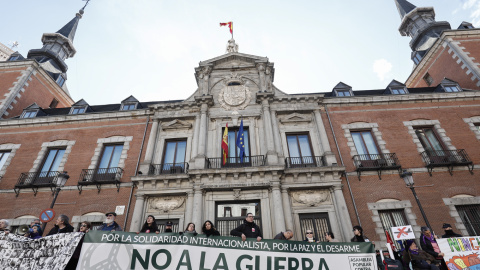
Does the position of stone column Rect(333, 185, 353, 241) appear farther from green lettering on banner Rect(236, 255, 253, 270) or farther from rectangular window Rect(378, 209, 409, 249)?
green lettering on banner Rect(236, 255, 253, 270)

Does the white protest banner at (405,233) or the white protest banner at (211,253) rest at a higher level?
the white protest banner at (405,233)

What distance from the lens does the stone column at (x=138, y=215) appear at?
1302 cm

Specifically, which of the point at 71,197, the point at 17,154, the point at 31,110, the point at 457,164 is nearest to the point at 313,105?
the point at 457,164

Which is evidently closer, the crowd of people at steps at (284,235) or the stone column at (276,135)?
the crowd of people at steps at (284,235)

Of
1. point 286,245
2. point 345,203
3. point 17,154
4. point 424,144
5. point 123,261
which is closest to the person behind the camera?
point 123,261

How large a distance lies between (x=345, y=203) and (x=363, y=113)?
265 inches

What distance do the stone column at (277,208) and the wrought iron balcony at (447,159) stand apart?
848cm

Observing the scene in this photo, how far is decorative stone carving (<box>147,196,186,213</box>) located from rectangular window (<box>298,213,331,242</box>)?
6285 millimetres

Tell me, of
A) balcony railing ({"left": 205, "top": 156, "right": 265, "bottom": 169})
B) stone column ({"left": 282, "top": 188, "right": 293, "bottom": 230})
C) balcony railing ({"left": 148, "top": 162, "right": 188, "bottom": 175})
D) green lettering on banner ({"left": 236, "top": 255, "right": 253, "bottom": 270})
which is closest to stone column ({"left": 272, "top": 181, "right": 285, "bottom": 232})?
stone column ({"left": 282, "top": 188, "right": 293, "bottom": 230})

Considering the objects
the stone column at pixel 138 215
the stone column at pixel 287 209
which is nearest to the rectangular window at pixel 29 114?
the stone column at pixel 138 215

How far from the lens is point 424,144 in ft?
51.3

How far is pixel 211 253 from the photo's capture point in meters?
6.53

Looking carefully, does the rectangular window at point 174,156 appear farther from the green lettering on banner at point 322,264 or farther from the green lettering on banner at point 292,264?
the green lettering on banner at point 322,264

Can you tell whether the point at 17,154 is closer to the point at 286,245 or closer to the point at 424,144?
the point at 286,245
